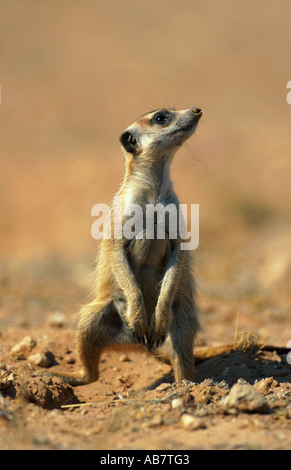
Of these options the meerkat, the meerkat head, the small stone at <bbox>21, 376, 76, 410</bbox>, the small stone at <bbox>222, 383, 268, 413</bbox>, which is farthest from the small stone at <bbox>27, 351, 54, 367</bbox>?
the small stone at <bbox>222, 383, 268, 413</bbox>

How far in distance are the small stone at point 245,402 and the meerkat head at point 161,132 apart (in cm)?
222

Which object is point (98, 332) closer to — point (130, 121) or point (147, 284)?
point (147, 284)

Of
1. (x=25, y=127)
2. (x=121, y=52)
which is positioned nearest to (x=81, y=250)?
(x=25, y=127)

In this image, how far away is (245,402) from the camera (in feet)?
11.1

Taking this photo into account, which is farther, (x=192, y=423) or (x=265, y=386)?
(x=265, y=386)

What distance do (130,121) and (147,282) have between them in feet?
63.8

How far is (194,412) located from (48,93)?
26563 mm

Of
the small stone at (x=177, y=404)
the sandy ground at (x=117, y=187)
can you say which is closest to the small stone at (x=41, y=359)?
the sandy ground at (x=117, y=187)

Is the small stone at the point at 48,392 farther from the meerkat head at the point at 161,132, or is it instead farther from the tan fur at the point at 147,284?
the meerkat head at the point at 161,132

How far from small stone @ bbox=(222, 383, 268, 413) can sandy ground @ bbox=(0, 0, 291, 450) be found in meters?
0.01

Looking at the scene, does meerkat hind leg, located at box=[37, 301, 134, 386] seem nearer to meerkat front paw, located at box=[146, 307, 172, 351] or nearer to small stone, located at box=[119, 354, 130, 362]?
meerkat front paw, located at box=[146, 307, 172, 351]

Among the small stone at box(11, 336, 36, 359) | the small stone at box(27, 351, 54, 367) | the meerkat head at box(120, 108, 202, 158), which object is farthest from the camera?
the small stone at box(11, 336, 36, 359)

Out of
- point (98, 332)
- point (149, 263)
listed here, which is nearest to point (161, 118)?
point (149, 263)

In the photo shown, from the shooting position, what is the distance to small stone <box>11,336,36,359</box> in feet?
18.2
